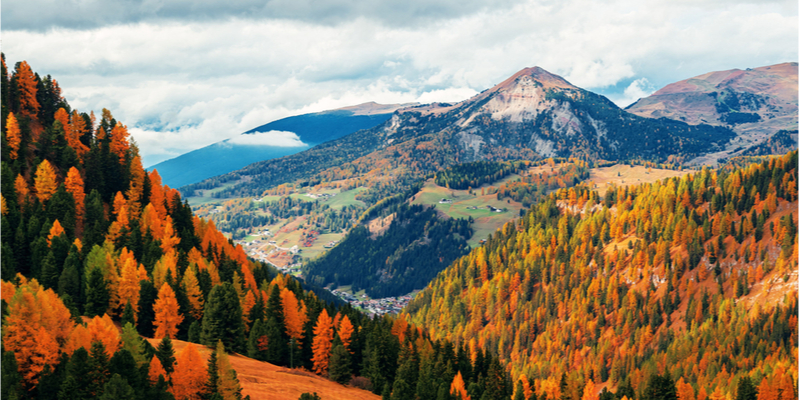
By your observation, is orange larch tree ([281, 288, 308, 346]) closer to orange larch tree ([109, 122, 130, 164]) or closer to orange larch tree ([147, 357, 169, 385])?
orange larch tree ([147, 357, 169, 385])

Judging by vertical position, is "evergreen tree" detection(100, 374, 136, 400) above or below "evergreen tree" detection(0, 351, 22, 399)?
below

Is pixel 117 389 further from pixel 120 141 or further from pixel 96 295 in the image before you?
pixel 120 141

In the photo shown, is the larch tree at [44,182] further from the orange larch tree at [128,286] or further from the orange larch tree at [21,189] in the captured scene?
the orange larch tree at [128,286]

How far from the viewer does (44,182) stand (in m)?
142

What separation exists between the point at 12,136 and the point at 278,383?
342 feet

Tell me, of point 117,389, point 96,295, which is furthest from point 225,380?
point 96,295

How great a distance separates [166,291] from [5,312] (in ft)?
98.7

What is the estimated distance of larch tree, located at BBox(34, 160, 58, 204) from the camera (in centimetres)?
14138

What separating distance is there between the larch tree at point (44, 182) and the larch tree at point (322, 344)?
78.1 m

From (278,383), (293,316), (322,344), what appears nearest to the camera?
(278,383)

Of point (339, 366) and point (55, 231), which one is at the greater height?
point (55, 231)

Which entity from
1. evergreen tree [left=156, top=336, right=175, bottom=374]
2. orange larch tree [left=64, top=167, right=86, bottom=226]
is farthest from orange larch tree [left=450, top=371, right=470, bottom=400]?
orange larch tree [left=64, top=167, right=86, bottom=226]

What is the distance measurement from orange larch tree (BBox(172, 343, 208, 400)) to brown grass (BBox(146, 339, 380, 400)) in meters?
6.91

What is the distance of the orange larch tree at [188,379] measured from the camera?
80.4 metres
